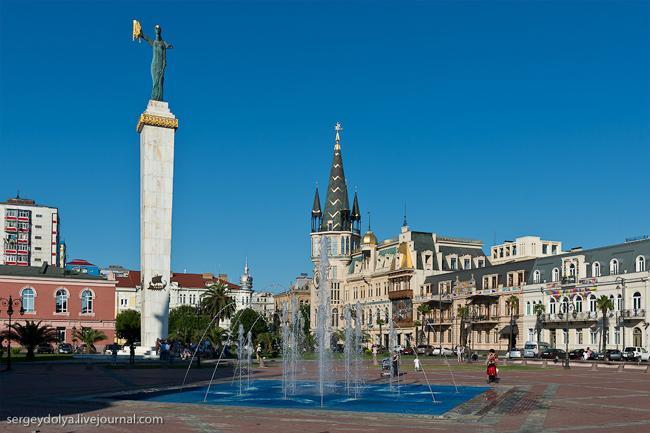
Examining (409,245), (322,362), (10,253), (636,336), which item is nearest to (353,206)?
(409,245)

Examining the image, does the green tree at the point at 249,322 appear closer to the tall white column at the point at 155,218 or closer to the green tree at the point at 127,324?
the green tree at the point at 127,324

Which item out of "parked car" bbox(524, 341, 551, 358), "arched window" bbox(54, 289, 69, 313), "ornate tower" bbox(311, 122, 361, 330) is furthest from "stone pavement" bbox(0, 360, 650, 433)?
"ornate tower" bbox(311, 122, 361, 330)

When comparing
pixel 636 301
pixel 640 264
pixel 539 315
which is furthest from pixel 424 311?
pixel 640 264

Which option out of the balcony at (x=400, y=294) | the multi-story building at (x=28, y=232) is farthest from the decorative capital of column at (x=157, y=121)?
the multi-story building at (x=28, y=232)

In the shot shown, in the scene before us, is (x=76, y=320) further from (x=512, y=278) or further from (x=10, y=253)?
(x=10, y=253)

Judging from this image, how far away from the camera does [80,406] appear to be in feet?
79.8

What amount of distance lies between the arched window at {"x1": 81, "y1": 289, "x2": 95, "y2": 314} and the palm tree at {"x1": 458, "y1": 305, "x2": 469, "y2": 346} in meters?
40.6

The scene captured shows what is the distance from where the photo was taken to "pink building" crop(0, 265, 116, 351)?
7850cm

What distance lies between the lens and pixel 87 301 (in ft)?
270

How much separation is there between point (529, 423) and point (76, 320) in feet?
222

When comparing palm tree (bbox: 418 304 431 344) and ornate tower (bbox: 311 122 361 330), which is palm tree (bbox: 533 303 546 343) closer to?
palm tree (bbox: 418 304 431 344)

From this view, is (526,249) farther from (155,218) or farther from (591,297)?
(155,218)

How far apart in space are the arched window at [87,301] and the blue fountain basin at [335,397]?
A: 5108cm

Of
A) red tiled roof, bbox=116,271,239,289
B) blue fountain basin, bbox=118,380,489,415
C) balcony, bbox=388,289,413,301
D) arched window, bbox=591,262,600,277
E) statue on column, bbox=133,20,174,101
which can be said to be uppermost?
statue on column, bbox=133,20,174,101
